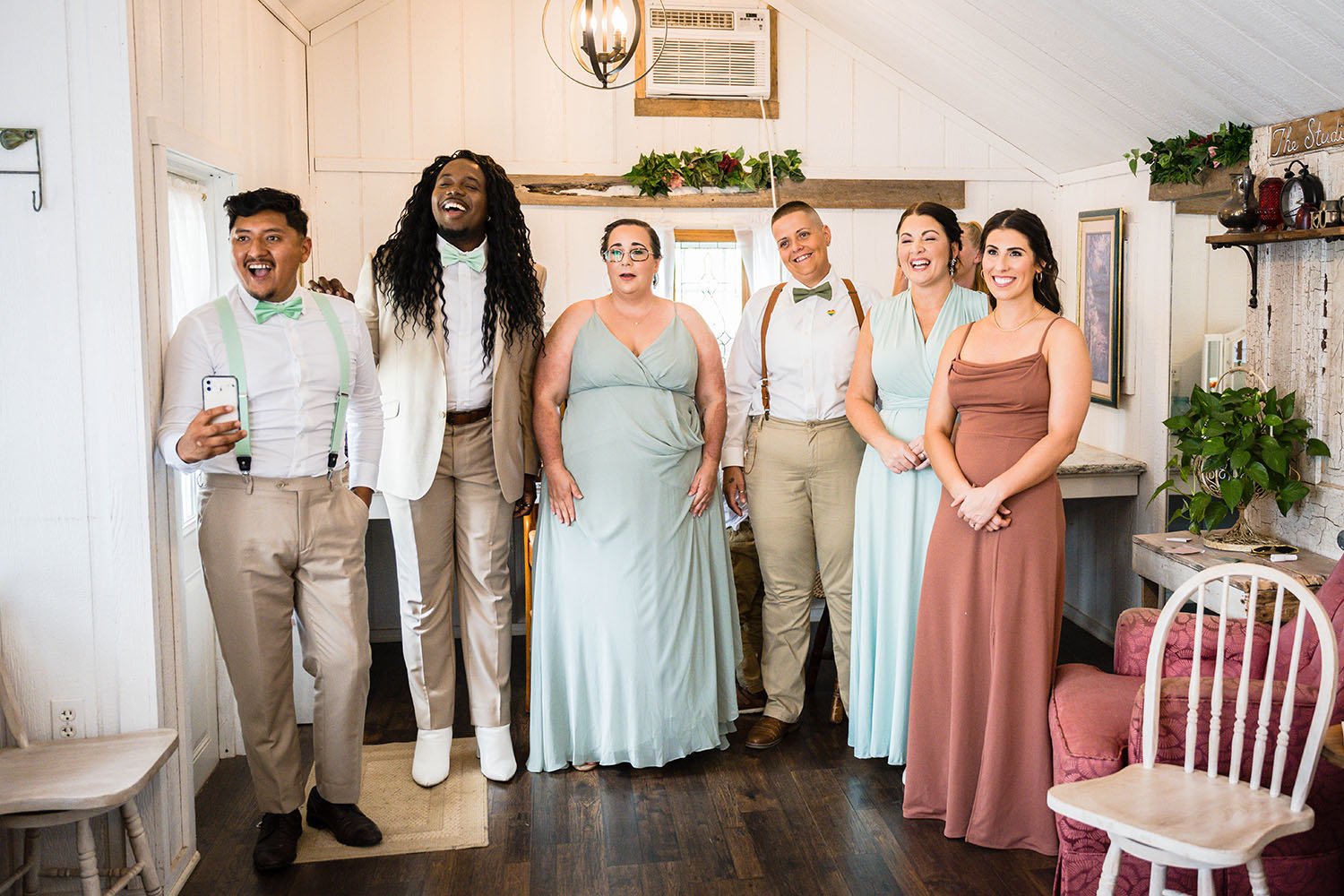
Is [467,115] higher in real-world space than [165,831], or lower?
higher

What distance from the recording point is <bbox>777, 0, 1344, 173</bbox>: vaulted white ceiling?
11.0 ft

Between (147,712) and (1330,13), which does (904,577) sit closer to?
(1330,13)

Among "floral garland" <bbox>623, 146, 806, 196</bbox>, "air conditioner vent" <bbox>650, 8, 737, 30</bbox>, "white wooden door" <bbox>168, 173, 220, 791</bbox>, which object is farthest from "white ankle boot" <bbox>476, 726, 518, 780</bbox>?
"air conditioner vent" <bbox>650, 8, 737, 30</bbox>

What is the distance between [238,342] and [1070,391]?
7.10ft

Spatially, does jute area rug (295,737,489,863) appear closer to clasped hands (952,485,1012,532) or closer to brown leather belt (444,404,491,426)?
brown leather belt (444,404,491,426)

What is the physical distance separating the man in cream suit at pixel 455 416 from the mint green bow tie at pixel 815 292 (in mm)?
867

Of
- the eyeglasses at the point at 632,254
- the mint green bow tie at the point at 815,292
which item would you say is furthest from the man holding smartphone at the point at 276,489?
the mint green bow tie at the point at 815,292

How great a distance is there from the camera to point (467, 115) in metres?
5.41

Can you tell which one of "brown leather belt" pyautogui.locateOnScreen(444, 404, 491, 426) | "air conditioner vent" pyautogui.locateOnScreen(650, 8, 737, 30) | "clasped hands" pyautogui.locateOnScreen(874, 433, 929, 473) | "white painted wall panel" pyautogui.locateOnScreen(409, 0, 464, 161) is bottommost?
"clasped hands" pyautogui.locateOnScreen(874, 433, 929, 473)

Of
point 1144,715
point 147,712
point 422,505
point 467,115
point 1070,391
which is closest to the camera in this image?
point 1144,715

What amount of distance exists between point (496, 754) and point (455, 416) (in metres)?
1.10

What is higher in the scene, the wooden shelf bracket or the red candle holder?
the red candle holder

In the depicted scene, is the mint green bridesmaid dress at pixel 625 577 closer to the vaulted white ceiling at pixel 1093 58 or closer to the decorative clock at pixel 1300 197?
the vaulted white ceiling at pixel 1093 58

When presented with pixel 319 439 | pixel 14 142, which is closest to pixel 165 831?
pixel 319 439
